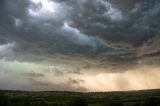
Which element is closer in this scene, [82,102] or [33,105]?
[82,102]

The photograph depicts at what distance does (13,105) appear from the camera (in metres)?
180

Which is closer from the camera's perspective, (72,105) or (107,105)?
(72,105)

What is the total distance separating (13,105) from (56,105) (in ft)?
104

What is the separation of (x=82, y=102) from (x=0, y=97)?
180ft

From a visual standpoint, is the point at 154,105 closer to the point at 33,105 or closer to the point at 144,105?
the point at 144,105

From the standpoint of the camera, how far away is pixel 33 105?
187 metres

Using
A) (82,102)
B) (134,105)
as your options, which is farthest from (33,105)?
(134,105)

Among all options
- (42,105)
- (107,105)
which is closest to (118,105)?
(107,105)

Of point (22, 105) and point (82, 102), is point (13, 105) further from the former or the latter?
point (82, 102)

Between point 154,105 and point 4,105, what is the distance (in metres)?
110

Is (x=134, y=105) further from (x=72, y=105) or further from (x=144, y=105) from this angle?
(x=72, y=105)

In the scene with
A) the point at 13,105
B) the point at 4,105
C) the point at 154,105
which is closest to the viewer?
the point at 4,105

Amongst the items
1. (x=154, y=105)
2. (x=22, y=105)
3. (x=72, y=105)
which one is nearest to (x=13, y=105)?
(x=22, y=105)

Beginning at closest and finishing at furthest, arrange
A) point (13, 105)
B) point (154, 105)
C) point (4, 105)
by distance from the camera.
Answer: point (4, 105) → point (13, 105) → point (154, 105)
